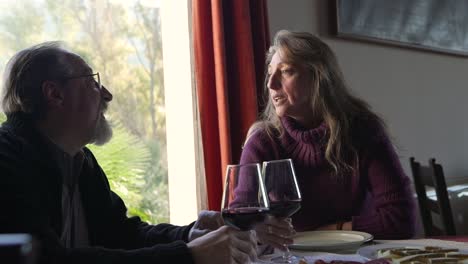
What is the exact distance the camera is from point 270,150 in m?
1.70

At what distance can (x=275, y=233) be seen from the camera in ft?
3.24

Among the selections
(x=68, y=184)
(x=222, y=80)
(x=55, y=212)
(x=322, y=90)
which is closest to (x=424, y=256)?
(x=55, y=212)

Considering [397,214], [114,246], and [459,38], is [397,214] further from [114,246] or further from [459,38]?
[459,38]

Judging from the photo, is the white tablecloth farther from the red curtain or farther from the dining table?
the red curtain

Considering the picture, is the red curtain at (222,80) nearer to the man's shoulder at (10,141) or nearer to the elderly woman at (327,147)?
the elderly woman at (327,147)

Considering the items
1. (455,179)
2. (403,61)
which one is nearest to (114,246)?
(403,61)

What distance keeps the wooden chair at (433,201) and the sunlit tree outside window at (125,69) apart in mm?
1122

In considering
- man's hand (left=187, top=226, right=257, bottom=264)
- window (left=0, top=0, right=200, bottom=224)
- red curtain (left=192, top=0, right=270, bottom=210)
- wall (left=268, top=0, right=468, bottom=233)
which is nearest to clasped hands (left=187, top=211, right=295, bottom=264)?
man's hand (left=187, top=226, right=257, bottom=264)

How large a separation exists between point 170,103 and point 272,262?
4.62 ft

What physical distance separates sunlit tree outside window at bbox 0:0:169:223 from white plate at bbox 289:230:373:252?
114 cm

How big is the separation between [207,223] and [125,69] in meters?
1.21

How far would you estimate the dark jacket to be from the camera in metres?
0.88

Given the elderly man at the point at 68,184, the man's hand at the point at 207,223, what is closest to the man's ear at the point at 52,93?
the elderly man at the point at 68,184

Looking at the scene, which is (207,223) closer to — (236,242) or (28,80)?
(236,242)
